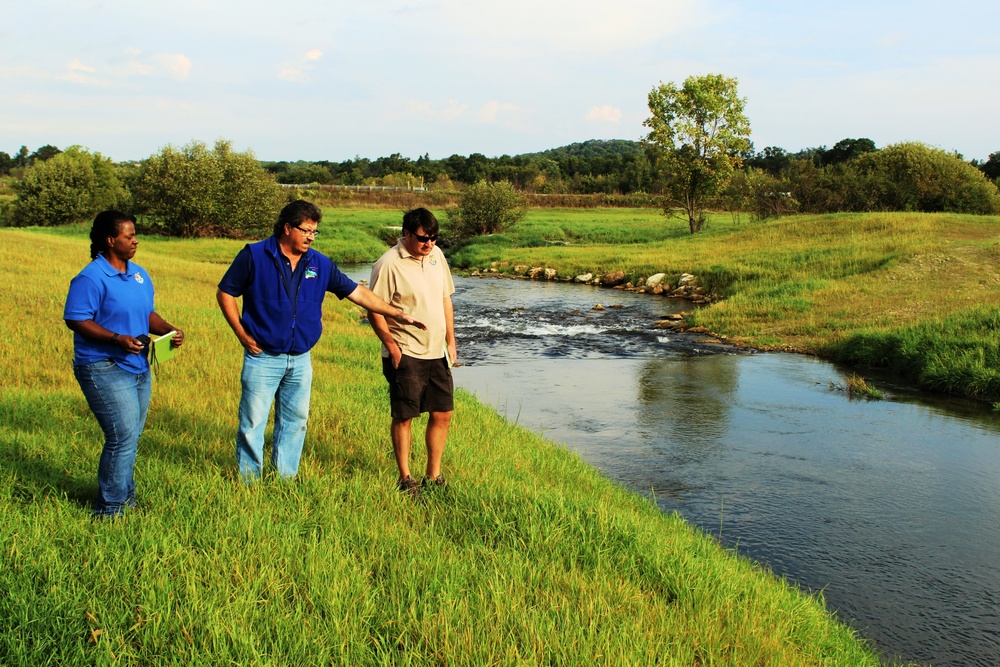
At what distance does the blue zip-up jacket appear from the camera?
5.28 metres

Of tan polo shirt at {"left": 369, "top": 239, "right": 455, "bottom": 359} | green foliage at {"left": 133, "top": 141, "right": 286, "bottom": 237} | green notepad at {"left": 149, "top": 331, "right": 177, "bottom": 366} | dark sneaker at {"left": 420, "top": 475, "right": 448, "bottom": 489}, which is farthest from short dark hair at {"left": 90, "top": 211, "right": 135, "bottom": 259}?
green foliage at {"left": 133, "top": 141, "right": 286, "bottom": 237}

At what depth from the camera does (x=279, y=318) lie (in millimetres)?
5309

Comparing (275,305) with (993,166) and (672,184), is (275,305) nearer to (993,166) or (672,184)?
(672,184)

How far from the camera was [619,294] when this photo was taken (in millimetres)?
28703

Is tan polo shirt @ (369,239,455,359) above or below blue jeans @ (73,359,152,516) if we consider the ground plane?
above

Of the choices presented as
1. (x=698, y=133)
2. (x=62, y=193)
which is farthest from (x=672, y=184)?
(x=62, y=193)

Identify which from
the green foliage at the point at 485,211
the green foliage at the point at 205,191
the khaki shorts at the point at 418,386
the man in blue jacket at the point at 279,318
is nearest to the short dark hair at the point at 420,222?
the man in blue jacket at the point at 279,318

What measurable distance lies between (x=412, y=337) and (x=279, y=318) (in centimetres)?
99

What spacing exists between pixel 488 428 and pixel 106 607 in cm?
530

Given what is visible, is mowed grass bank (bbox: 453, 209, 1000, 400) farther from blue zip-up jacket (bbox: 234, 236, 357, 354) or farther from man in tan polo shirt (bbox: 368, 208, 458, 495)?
blue zip-up jacket (bbox: 234, 236, 357, 354)

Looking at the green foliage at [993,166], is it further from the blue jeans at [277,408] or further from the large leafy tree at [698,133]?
the blue jeans at [277,408]

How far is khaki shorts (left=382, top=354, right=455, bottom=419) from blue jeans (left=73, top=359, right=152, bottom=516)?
177cm

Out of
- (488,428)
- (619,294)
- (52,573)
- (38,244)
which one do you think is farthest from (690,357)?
(38,244)

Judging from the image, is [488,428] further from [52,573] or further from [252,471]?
[52,573]
